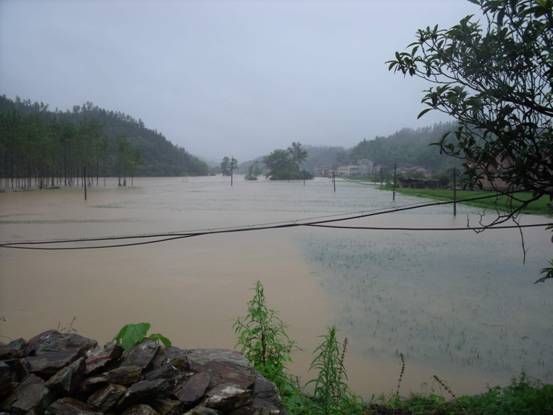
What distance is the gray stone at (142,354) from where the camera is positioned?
1845 millimetres

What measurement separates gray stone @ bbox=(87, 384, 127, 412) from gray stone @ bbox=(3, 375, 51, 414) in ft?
0.60

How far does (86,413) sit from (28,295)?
18.5 ft

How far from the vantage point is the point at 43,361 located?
1827 millimetres

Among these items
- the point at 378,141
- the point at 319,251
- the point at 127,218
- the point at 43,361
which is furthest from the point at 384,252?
the point at 378,141

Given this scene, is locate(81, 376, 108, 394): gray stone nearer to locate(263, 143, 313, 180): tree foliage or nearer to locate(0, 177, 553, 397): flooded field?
locate(0, 177, 553, 397): flooded field

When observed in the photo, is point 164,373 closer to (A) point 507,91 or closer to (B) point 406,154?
(A) point 507,91

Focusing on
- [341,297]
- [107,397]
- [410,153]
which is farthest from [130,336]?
[410,153]

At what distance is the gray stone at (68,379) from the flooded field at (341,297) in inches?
94.3

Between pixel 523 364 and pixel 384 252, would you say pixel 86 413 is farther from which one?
pixel 384 252

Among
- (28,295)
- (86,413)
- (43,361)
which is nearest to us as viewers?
(86,413)

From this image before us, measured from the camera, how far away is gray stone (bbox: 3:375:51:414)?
60.9 inches

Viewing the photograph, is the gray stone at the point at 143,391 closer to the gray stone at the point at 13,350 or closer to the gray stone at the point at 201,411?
the gray stone at the point at 201,411

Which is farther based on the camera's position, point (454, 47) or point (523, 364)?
point (523, 364)

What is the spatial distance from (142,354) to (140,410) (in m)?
0.33
